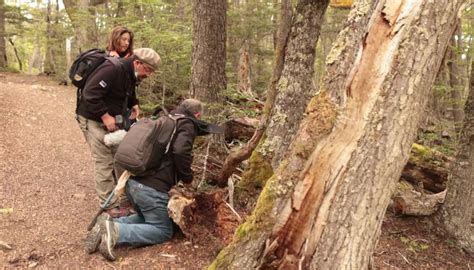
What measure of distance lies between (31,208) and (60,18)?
44.1 feet

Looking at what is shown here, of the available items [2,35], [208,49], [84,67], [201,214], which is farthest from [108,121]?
[2,35]

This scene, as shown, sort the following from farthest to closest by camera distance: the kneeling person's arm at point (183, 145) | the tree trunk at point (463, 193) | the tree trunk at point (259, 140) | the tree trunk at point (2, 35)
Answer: the tree trunk at point (2, 35) → the tree trunk at point (463, 193) → the tree trunk at point (259, 140) → the kneeling person's arm at point (183, 145)

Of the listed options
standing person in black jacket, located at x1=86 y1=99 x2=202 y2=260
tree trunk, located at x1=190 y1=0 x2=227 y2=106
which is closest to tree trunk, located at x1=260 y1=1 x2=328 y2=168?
standing person in black jacket, located at x1=86 y1=99 x2=202 y2=260

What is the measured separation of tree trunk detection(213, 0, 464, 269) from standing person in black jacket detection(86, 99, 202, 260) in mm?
1691

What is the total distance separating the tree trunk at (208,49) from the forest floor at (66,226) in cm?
241

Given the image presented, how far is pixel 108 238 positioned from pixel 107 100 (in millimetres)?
1655

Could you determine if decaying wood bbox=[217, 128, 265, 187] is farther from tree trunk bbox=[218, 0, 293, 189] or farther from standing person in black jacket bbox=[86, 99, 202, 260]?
standing person in black jacket bbox=[86, 99, 202, 260]

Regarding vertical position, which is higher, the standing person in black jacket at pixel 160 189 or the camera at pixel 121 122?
the camera at pixel 121 122

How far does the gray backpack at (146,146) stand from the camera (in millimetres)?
4020

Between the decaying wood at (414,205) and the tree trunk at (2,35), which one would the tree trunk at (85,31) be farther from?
the decaying wood at (414,205)

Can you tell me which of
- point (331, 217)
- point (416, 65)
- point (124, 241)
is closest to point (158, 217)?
point (124, 241)

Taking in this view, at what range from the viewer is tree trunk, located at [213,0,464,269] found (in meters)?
2.53

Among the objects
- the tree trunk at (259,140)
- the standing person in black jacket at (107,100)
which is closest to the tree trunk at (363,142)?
the tree trunk at (259,140)

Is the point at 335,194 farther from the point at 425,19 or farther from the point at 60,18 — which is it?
the point at 60,18
